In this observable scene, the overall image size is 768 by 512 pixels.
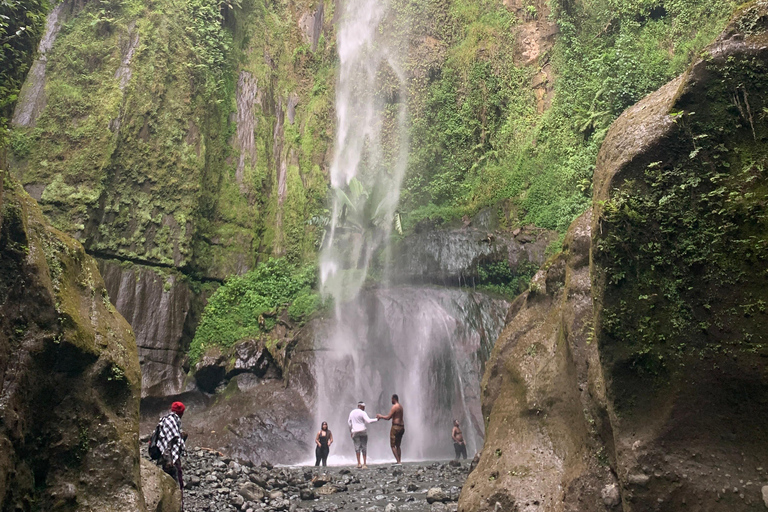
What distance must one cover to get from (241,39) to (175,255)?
11929mm

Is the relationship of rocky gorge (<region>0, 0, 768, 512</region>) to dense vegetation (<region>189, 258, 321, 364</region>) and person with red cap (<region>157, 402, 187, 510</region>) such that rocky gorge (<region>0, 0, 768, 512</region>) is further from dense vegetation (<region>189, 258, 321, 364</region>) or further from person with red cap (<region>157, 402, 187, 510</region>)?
person with red cap (<region>157, 402, 187, 510</region>)

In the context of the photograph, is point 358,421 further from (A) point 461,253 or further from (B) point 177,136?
(B) point 177,136

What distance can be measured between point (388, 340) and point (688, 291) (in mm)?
12680

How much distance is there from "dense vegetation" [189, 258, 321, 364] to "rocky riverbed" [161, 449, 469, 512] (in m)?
6.05

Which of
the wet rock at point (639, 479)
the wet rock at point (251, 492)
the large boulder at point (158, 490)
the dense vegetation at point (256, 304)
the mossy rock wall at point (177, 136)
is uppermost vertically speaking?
the mossy rock wall at point (177, 136)

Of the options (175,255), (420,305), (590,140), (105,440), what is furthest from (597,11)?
(105,440)

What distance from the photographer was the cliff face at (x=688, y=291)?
4.11m

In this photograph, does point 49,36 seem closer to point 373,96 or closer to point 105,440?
point 373,96

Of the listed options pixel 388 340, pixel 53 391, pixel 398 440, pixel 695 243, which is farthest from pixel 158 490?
pixel 388 340

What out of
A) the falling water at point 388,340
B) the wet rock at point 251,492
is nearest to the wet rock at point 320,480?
the wet rock at point 251,492

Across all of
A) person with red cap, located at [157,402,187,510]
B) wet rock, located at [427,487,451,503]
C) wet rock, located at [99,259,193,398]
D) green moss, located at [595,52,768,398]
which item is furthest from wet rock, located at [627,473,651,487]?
wet rock, located at [99,259,193,398]

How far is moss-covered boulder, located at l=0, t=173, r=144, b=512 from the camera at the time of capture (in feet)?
15.3

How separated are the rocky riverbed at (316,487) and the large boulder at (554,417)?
6.41 ft

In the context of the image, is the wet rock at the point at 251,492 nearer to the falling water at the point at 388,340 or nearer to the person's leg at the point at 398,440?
the person's leg at the point at 398,440
